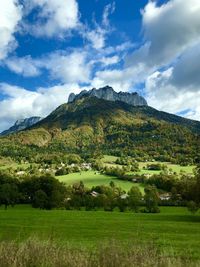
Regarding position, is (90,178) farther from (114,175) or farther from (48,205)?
(48,205)

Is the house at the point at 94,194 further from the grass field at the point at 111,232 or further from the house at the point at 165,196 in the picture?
the grass field at the point at 111,232

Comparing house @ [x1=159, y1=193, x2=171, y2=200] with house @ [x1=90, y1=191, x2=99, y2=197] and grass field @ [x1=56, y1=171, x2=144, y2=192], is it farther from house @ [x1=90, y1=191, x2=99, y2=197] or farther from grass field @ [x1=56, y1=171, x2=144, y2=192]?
house @ [x1=90, y1=191, x2=99, y2=197]

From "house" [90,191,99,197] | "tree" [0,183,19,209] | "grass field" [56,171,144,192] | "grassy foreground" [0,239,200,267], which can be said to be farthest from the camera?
"grass field" [56,171,144,192]

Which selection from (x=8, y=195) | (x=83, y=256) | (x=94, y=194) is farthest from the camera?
(x=94, y=194)

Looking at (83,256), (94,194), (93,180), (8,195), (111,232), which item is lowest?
(111,232)

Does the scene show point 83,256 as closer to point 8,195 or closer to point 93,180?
point 8,195

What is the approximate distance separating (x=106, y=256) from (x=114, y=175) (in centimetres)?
16890

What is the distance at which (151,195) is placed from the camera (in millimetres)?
115438

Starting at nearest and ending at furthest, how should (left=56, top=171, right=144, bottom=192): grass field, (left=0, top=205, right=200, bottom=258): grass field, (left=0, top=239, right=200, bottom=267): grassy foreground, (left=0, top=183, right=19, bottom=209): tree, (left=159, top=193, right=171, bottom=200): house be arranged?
(left=0, top=239, right=200, bottom=267): grassy foreground, (left=0, top=205, right=200, bottom=258): grass field, (left=0, top=183, right=19, bottom=209): tree, (left=159, top=193, right=171, bottom=200): house, (left=56, top=171, right=144, bottom=192): grass field

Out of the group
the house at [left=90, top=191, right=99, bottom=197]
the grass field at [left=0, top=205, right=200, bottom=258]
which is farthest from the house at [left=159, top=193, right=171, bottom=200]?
the grass field at [left=0, top=205, right=200, bottom=258]

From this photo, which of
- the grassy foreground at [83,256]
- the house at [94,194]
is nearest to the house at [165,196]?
the house at [94,194]

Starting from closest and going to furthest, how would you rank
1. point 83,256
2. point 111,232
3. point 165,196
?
point 83,256, point 111,232, point 165,196

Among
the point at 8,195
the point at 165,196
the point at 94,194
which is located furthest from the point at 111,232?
the point at 94,194

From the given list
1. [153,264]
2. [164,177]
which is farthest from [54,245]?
[164,177]
